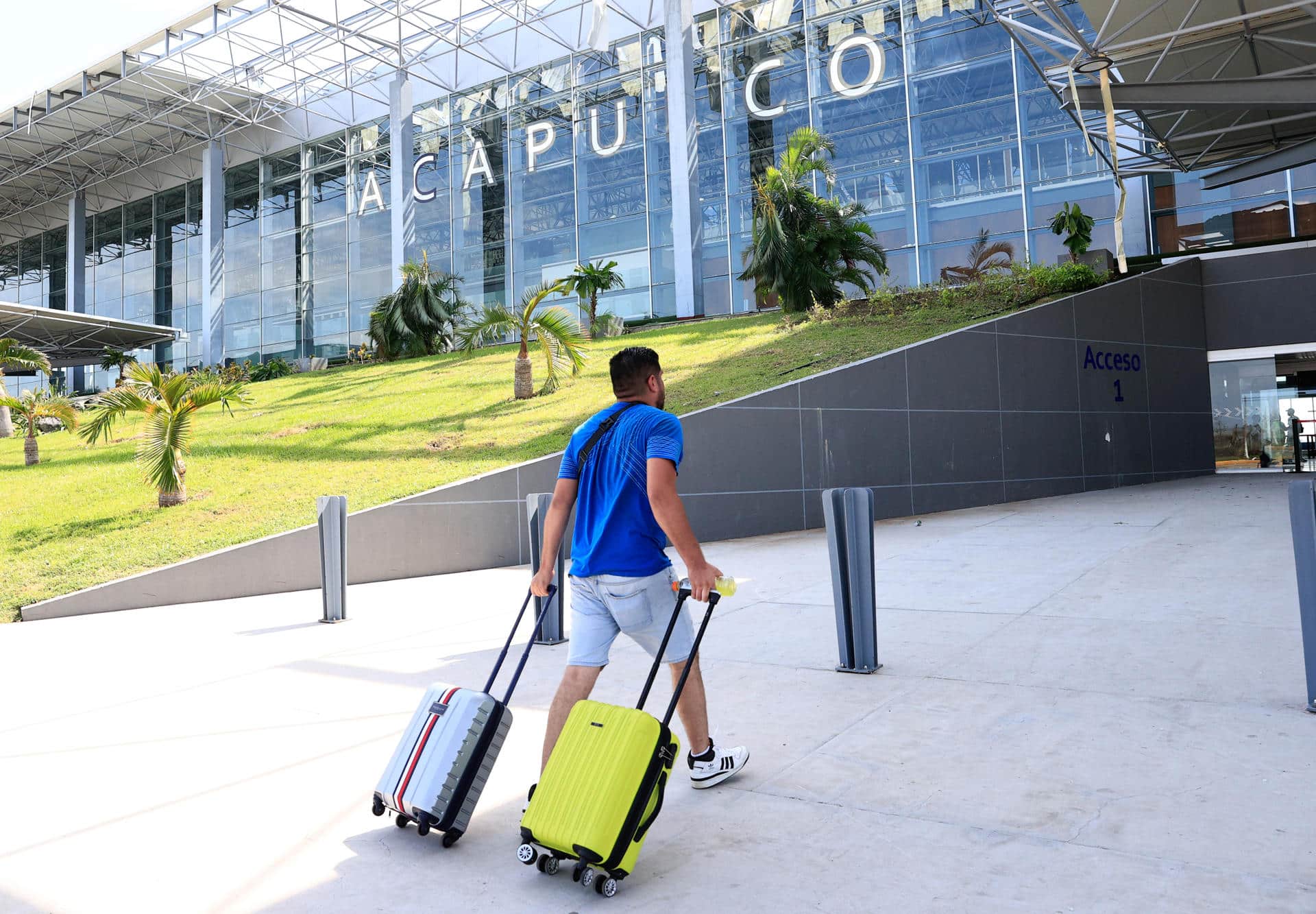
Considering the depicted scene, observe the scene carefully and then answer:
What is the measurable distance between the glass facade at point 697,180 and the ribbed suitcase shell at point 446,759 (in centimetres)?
2460

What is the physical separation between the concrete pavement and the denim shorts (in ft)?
2.02

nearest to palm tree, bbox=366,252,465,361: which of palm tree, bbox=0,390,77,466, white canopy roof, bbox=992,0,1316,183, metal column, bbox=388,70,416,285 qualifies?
metal column, bbox=388,70,416,285

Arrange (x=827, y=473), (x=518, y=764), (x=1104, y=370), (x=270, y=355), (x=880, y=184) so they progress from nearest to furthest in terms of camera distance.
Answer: (x=518, y=764)
(x=827, y=473)
(x=1104, y=370)
(x=880, y=184)
(x=270, y=355)

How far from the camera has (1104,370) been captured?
1766 centimetres

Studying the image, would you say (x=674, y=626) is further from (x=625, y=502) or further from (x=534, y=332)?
(x=534, y=332)

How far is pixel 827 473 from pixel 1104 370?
745 centimetres

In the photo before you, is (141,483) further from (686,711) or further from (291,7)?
(291,7)

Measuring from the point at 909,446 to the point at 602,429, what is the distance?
1175 centimetres

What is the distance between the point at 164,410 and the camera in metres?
11.8

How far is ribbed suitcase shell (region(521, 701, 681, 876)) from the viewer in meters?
2.67

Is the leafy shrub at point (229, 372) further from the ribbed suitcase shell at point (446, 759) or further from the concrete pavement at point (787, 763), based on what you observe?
the ribbed suitcase shell at point (446, 759)

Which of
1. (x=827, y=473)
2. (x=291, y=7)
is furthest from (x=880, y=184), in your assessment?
(x=291, y=7)

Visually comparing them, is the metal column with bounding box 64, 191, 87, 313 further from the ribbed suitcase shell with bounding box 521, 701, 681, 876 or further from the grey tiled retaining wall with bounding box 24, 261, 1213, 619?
the ribbed suitcase shell with bounding box 521, 701, 681, 876

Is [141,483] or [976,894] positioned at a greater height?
[141,483]
